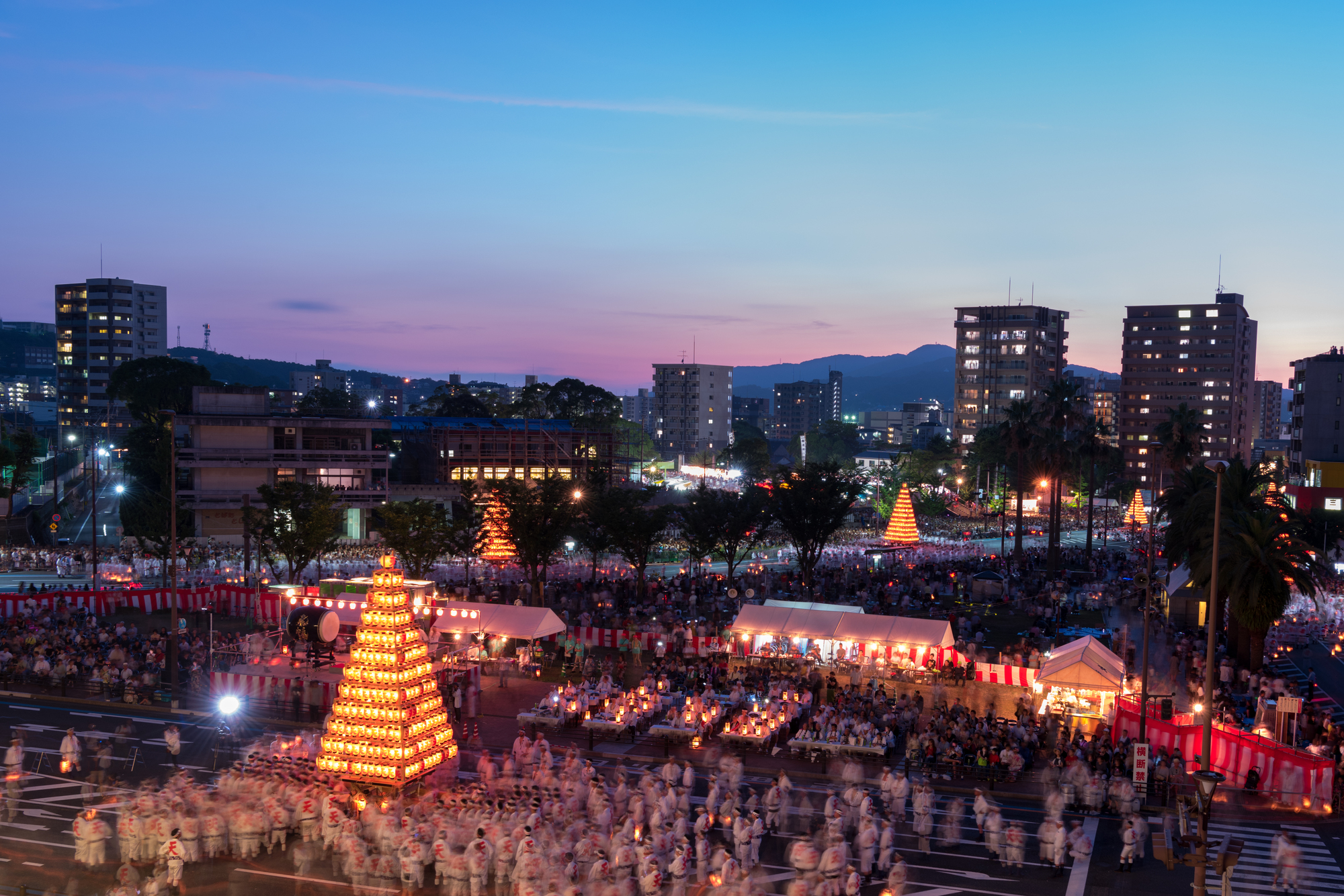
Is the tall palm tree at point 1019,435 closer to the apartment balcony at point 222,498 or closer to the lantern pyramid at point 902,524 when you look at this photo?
the lantern pyramid at point 902,524

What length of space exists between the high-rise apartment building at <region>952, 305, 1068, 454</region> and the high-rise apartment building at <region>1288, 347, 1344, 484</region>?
63.0 m

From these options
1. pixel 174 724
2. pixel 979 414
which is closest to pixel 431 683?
pixel 174 724

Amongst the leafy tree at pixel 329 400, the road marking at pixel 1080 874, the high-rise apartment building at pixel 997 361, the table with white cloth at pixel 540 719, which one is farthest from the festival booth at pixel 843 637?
the high-rise apartment building at pixel 997 361

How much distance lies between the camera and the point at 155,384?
305 feet

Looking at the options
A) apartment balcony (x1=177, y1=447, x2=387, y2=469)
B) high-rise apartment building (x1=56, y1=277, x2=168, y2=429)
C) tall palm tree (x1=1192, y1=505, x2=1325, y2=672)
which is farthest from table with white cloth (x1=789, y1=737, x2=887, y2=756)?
high-rise apartment building (x1=56, y1=277, x2=168, y2=429)

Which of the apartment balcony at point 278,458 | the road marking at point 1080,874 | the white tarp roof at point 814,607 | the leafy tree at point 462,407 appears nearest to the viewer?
the road marking at point 1080,874

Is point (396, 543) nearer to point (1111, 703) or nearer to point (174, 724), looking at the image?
point (174, 724)

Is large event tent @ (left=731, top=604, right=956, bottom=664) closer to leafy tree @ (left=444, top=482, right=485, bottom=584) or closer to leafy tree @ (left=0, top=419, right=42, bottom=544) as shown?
leafy tree @ (left=444, top=482, right=485, bottom=584)

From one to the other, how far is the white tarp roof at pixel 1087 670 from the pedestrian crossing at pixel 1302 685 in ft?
22.5

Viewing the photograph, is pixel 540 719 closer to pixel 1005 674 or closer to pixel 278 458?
pixel 1005 674

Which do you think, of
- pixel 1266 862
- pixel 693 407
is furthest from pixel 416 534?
pixel 693 407

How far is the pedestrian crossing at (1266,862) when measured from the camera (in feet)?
57.9

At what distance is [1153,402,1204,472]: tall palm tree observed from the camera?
195 feet

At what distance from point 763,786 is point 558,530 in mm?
22758
